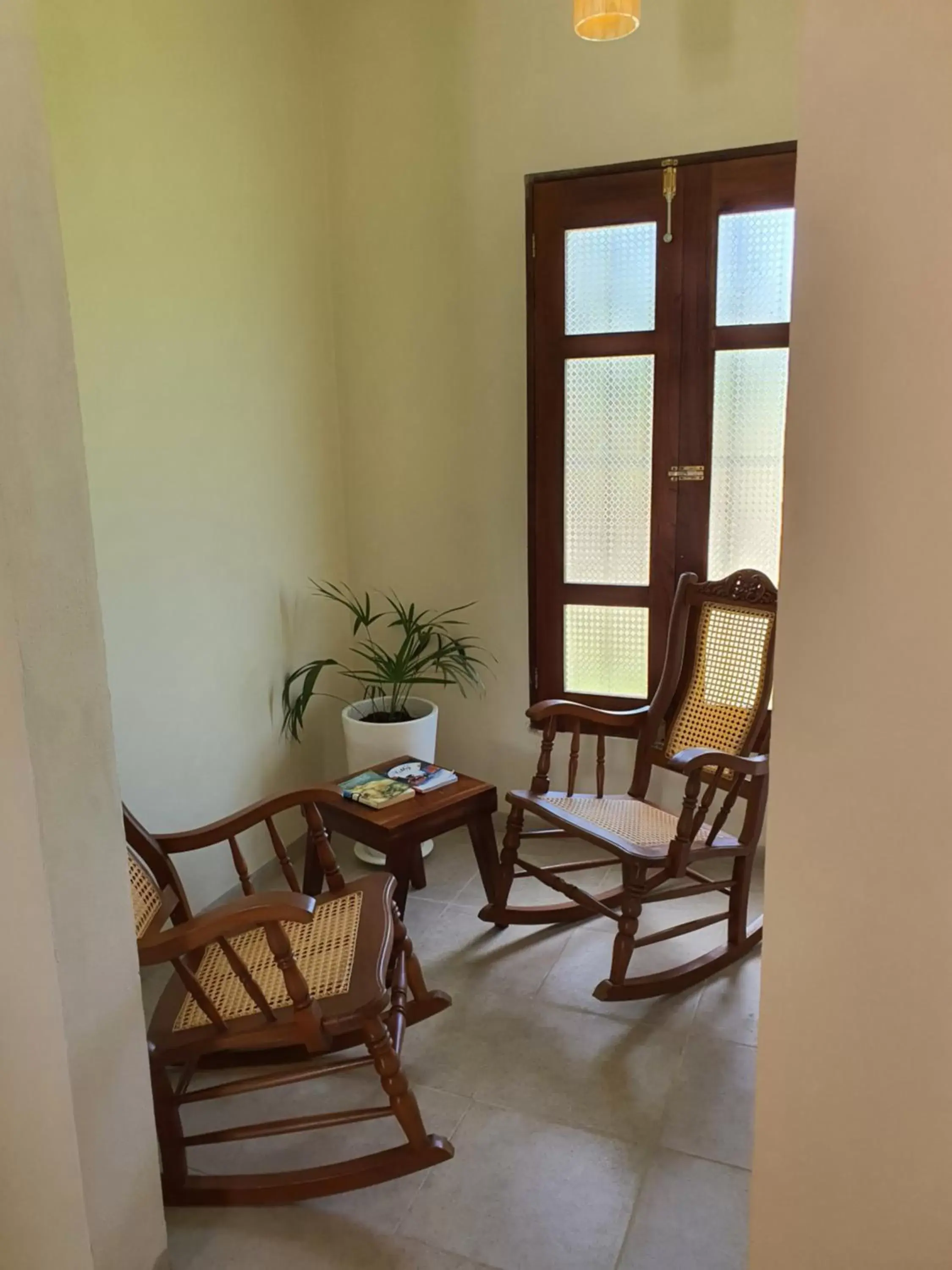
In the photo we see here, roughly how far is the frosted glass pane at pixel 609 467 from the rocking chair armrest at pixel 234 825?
155 cm

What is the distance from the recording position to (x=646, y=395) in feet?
10.5

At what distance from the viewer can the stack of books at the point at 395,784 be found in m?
2.75

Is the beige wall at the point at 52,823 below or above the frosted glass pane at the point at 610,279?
below

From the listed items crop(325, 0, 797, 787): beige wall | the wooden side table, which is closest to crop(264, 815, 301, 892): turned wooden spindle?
the wooden side table

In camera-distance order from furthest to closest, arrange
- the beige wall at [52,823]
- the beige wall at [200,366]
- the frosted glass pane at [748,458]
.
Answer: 1. the frosted glass pane at [748,458]
2. the beige wall at [200,366]
3. the beige wall at [52,823]

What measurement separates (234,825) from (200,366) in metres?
1.41

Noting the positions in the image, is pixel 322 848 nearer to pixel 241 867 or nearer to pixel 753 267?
pixel 241 867

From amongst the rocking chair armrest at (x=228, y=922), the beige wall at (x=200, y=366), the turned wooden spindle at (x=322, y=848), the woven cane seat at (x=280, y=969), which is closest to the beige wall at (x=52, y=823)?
the rocking chair armrest at (x=228, y=922)

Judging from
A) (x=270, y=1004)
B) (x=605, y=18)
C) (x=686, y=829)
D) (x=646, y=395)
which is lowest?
(x=270, y=1004)

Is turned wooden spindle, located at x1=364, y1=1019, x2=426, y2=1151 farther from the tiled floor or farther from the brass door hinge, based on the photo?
the brass door hinge

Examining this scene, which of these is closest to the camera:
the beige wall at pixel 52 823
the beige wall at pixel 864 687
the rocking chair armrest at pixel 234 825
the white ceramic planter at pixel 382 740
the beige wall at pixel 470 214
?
the beige wall at pixel 864 687

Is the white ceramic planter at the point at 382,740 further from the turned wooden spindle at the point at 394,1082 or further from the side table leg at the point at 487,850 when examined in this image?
the turned wooden spindle at the point at 394,1082

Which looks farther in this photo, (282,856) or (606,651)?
(606,651)

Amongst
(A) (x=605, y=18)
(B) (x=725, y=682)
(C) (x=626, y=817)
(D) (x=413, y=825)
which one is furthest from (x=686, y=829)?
(A) (x=605, y=18)
